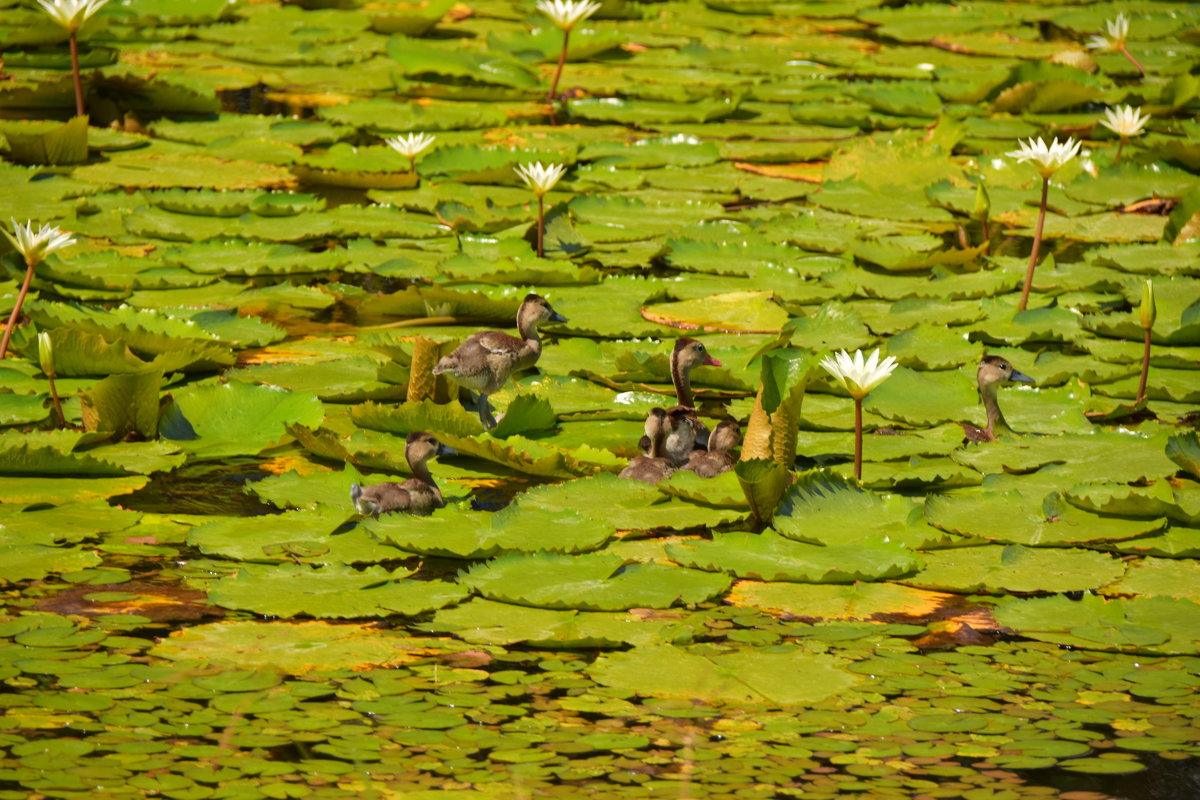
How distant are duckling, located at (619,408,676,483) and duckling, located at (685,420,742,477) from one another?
0.11 metres

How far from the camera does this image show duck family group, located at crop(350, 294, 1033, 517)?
14.7 feet

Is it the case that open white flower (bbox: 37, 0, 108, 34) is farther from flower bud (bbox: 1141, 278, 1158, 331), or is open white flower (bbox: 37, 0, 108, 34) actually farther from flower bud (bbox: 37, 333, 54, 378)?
flower bud (bbox: 1141, 278, 1158, 331)

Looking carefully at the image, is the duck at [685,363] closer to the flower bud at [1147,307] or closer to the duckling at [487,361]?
the duckling at [487,361]

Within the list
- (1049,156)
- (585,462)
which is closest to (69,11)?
(585,462)

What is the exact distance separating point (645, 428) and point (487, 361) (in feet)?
2.18

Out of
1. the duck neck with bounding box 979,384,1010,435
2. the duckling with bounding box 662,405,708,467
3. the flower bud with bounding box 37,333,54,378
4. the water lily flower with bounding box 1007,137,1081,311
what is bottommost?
the duckling with bounding box 662,405,708,467

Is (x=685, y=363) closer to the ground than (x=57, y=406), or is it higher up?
higher up

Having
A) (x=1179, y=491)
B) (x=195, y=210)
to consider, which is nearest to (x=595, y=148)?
(x=195, y=210)

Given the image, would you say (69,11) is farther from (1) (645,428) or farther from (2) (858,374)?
(2) (858,374)

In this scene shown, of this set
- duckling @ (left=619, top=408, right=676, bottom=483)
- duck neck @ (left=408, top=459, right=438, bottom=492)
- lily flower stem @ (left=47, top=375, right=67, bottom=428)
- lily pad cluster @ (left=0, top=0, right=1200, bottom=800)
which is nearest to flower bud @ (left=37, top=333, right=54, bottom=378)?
lily flower stem @ (left=47, top=375, right=67, bottom=428)

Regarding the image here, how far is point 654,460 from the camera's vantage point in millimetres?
4875

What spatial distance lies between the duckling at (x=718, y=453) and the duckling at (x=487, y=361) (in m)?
0.82

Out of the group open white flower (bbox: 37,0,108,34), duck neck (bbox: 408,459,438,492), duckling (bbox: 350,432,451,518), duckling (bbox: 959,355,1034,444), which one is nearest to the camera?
duckling (bbox: 350,432,451,518)

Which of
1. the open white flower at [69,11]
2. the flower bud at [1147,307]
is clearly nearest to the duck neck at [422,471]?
the flower bud at [1147,307]
